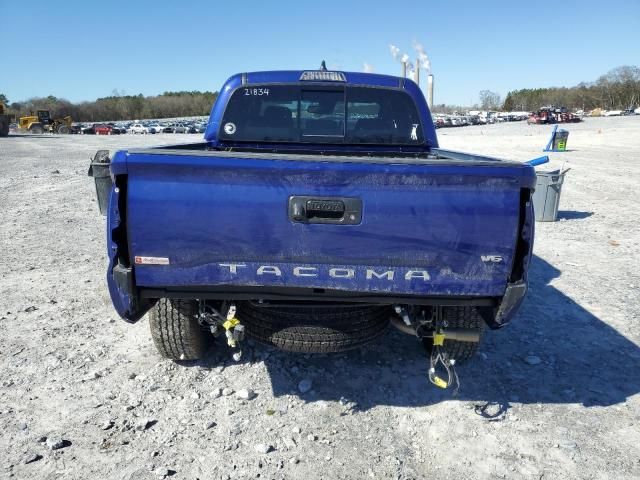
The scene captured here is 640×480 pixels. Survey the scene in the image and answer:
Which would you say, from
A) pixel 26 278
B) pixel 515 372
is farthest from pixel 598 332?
pixel 26 278

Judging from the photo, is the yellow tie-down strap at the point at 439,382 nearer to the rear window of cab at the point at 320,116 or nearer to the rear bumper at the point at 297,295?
the rear bumper at the point at 297,295

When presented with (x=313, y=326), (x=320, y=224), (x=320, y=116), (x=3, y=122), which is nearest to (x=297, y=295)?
(x=313, y=326)

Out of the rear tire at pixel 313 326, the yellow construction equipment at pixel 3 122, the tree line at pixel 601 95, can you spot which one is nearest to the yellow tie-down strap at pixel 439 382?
the rear tire at pixel 313 326

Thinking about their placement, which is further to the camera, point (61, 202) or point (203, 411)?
point (61, 202)

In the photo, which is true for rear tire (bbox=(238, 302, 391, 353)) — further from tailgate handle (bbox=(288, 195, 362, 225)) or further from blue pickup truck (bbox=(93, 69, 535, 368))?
tailgate handle (bbox=(288, 195, 362, 225))

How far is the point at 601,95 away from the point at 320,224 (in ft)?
418

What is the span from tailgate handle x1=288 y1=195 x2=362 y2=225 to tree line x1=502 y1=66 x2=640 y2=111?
12315cm

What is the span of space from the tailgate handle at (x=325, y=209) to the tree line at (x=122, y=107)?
112m

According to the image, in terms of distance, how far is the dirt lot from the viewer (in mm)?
2758

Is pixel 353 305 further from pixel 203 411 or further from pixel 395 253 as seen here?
pixel 203 411

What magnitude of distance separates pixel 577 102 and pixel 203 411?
131784mm

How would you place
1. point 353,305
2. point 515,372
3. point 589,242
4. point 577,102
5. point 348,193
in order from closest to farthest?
point 348,193 < point 353,305 < point 515,372 < point 589,242 < point 577,102

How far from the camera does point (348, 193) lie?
8.36 ft

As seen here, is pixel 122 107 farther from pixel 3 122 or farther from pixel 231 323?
pixel 231 323
